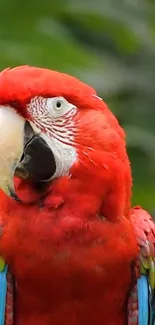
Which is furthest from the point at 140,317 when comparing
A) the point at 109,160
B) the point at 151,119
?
the point at 151,119

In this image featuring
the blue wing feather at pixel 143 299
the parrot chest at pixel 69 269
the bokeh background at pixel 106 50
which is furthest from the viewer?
the bokeh background at pixel 106 50

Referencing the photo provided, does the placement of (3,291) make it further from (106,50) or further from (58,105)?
(106,50)

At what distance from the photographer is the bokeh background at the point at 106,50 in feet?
6.48

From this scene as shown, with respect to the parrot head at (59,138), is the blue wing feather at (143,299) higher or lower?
lower

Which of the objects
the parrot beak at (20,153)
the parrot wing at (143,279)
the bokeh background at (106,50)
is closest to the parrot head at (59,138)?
the parrot beak at (20,153)

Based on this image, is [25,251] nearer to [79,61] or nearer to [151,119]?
[79,61]

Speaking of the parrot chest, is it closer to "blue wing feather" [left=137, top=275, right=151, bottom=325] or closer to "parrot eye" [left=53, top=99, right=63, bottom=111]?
"blue wing feather" [left=137, top=275, right=151, bottom=325]

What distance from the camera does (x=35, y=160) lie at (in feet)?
5.29

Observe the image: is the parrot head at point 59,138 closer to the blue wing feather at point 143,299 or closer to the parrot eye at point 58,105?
the parrot eye at point 58,105

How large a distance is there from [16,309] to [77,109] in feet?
1.29

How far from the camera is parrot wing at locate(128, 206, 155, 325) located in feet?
5.88

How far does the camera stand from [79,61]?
194 cm

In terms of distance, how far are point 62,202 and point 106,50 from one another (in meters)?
0.91

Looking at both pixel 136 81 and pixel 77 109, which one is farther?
pixel 136 81
